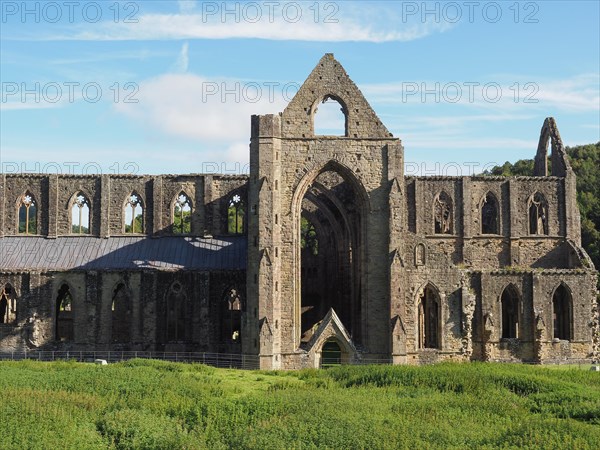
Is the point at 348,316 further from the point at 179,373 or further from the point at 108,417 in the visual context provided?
the point at 108,417

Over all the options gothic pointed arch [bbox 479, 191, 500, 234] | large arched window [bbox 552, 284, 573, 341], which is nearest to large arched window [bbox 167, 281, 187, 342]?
gothic pointed arch [bbox 479, 191, 500, 234]

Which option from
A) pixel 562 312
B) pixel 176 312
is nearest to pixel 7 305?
pixel 176 312

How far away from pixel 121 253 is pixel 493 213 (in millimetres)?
22738

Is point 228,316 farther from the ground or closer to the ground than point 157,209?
closer to the ground

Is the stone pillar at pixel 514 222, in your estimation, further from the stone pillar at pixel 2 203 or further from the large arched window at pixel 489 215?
the stone pillar at pixel 2 203

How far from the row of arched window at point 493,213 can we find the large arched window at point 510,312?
19.4 ft

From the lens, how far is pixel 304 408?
22.6 metres

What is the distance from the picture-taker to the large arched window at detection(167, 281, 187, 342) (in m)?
41.4

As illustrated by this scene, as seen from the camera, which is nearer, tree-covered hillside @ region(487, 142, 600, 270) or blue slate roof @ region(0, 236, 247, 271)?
blue slate roof @ region(0, 236, 247, 271)

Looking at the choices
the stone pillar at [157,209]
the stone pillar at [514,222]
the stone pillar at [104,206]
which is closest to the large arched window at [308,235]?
the stone pillar at [157,209]

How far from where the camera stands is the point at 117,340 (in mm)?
41844

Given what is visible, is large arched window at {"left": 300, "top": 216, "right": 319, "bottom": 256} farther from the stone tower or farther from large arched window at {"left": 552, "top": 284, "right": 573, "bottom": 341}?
large arched window at {"left": 552, "top": 284, "right": 573, "bottom": 341}

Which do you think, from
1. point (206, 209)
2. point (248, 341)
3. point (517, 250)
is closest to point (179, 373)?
point (248, 341)

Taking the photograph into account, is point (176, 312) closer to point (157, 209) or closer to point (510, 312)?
point (157, 209)
